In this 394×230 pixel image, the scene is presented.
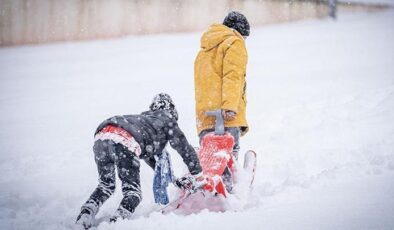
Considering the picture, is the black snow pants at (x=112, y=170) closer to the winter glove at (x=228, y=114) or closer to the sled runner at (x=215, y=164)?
the sled runner at (x=215, y=164)

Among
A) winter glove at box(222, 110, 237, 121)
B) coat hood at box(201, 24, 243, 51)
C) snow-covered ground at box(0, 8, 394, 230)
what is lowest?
snow-covered ground at box(0, 8, 394, 230)

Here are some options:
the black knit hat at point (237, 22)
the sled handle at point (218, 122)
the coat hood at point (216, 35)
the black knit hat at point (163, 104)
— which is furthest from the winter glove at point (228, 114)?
the black knit hat at point (237, 22)

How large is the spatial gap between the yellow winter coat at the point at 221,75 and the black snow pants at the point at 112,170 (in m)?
1.09

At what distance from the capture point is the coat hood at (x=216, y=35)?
438 cm

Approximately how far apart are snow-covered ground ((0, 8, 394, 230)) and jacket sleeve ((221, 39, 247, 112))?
36.4 inches

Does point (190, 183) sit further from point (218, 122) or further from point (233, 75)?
point (233, 75)

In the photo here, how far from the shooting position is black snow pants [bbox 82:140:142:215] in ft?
11.6

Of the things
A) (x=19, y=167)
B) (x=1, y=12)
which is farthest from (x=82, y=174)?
(x=1, y=12)

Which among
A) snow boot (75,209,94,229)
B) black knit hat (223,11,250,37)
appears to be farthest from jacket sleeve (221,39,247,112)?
snow boot (75,209,94,229)

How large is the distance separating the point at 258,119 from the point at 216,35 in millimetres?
3794

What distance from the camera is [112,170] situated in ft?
12.1

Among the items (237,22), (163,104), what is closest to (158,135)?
(163,104)

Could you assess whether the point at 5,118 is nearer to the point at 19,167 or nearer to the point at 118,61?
the point at 19,167

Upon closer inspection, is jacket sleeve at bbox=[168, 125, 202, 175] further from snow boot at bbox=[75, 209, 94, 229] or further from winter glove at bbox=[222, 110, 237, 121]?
snow boot at bbox=[75, 209, 94, 229]
